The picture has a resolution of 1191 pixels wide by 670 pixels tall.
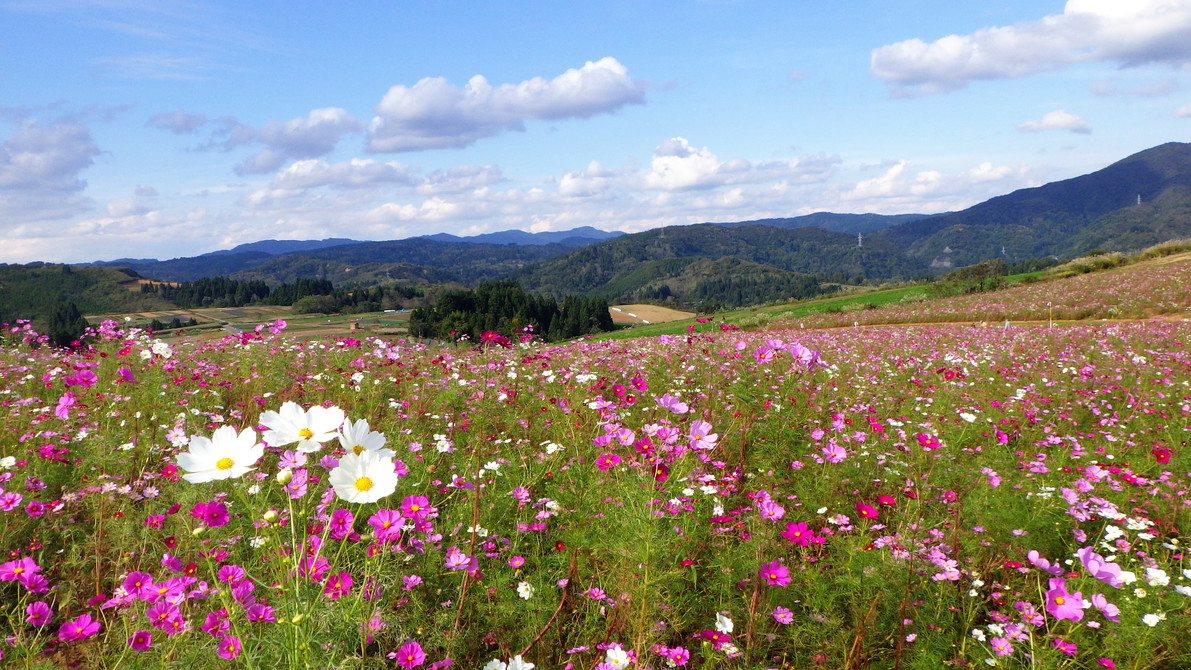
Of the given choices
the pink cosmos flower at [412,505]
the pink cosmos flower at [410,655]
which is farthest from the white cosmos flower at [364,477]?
the pink cosmos flower at [410,655]

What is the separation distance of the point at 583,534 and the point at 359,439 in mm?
1733

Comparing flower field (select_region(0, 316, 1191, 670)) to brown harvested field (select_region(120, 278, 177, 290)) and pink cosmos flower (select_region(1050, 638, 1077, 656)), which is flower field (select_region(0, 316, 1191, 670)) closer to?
pink cosmos flower (select_region(1050, 638, 1077, 656))

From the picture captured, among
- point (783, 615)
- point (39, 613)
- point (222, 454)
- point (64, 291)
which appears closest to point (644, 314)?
point (783, 615)

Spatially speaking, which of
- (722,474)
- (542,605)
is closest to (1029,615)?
(722,474)

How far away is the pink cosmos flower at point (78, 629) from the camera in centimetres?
197

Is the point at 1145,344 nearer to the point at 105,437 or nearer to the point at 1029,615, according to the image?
the point at 1029,615

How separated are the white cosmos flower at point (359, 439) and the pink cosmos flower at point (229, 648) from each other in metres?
0.75

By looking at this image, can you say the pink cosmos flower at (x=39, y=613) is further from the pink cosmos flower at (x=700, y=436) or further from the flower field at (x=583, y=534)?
the pink cosmos flower at (x=700, y=436)

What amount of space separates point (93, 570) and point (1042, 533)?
497 centimetres

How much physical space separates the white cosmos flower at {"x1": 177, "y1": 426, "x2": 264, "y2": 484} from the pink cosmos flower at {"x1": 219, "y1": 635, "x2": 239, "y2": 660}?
567mm

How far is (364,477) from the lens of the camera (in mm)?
1443

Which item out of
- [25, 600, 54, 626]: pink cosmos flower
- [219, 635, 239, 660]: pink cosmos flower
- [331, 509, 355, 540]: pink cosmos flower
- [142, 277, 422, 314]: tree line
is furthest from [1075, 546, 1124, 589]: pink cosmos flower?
[142, 277, 422, 314]: tree line

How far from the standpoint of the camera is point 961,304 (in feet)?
96.2

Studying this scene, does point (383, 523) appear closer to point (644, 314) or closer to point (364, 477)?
point (364, 477)
